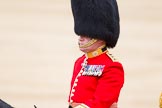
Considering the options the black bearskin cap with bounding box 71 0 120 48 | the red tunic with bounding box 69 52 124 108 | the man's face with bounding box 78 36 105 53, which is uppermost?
the black bearskin cap with bounding box 71 0 120 48

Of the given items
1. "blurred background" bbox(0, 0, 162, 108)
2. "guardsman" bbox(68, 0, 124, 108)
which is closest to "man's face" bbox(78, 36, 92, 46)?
"guardsman" bbox(68, 0, 124, 108)

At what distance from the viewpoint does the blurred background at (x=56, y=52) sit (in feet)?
9.93

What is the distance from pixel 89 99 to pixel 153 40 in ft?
7.24

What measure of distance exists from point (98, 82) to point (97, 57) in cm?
7

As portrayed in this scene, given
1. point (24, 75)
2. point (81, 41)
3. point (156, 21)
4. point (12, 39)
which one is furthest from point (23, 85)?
point (81, 41)

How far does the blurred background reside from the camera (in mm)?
3027

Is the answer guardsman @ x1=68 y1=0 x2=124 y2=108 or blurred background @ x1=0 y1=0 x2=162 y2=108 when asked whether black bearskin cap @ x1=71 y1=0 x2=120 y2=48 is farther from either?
blurred background @ x1=0 y1=0 x2=162 y2=108

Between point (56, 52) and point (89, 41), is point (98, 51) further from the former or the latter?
point (56, 52)

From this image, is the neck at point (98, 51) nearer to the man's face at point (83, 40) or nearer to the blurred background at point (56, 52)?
the man's face at point (83, 40)

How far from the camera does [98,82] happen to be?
1.52 m

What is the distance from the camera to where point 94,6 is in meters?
1.52

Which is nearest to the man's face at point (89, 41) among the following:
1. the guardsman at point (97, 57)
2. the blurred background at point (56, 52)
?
the guardsman at point (97, 57)

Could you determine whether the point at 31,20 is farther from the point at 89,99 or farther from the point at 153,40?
the point at 89,99

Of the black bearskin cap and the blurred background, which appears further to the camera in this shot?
the blurred background
